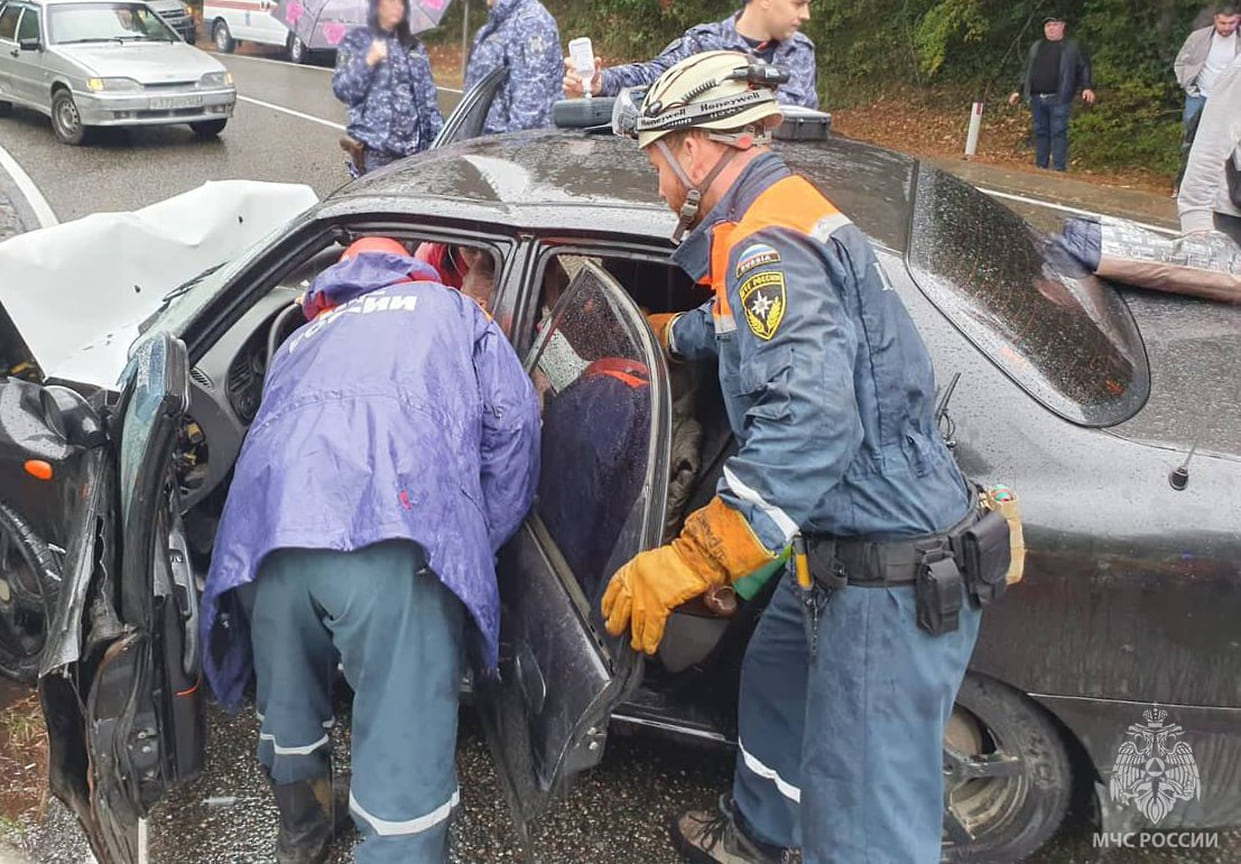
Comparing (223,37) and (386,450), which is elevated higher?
(223,37)

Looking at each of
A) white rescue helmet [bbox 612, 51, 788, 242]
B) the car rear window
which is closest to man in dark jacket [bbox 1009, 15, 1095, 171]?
the car rear window

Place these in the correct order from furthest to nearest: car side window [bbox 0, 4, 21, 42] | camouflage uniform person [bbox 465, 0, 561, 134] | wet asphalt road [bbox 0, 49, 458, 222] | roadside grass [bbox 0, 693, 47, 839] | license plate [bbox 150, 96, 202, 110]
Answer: car side window [bbox 0, 4, 21, 42]
license plate [bbox 150, 96, 202, 110]
wet asphalt road [bbox 0, 49, 458, 222]
camouflage uniform person [bbox 465, 0, 561, 134]
roadside grass [bbox 0, 693, 47, 839]

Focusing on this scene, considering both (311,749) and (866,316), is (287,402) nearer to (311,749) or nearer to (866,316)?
(311,749)

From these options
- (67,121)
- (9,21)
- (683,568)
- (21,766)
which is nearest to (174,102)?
(67,121)

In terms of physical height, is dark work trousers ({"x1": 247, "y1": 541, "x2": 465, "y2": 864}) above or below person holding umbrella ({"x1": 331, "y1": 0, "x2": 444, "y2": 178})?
below

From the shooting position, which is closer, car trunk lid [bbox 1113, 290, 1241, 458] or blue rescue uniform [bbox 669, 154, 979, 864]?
blue rescue uniform [bbox 669, 154, 979, 864]

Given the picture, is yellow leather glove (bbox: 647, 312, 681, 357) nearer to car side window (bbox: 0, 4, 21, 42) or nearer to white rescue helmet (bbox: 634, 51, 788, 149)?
white rescue helmet (bbox: 634, 51, 788, 149)

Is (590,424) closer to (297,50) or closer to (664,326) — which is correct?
(664,326)

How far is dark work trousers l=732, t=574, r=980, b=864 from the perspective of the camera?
1972 millimetres

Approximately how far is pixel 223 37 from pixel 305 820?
2297cm

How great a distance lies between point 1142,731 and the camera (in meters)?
2.21

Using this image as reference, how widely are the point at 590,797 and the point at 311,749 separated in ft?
2.67

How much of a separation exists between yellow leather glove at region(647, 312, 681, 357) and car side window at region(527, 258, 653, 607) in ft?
0.74

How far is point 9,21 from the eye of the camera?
38.9ft
